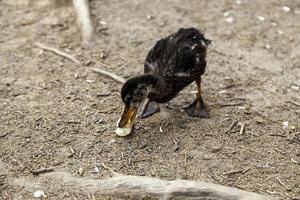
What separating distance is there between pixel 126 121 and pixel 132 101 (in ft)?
0.75

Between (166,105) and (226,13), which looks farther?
(226,13)

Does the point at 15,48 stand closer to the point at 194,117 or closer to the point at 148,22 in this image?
the point at 148,22

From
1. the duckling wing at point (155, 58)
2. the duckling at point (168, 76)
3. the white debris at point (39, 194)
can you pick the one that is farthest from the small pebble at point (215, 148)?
the white debris at point (39, 194)

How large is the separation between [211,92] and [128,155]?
1.70 m

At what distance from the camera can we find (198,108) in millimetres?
6305

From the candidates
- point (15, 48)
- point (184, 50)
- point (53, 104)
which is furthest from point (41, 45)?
point (184, 50)

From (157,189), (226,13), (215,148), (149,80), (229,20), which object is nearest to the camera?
(157,189)

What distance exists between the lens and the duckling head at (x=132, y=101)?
568 centimetres

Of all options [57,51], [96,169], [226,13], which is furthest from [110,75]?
[226,13]

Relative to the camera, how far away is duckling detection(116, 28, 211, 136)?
5789 millimetres

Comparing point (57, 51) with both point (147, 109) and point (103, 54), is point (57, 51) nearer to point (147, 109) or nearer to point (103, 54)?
point (103, 54)

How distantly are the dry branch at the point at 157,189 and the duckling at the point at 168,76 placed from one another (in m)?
0.83

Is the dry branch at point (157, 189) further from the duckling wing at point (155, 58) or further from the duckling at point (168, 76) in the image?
the duckling wing at point (155, 58)

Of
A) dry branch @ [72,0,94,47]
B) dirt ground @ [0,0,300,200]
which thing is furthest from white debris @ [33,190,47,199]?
dry branch @ [72,0,94,47]
